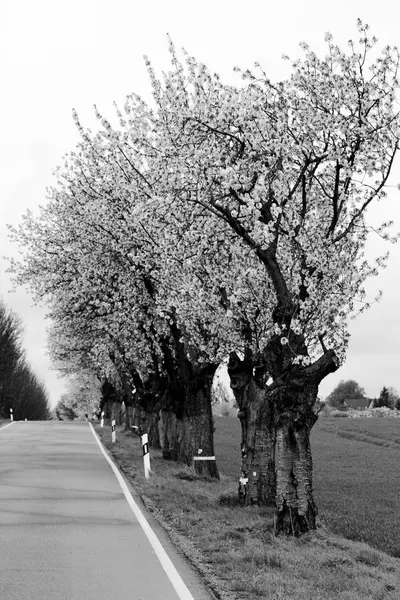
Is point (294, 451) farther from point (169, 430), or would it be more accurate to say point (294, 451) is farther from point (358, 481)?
point (169, 430)

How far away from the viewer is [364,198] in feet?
49.8

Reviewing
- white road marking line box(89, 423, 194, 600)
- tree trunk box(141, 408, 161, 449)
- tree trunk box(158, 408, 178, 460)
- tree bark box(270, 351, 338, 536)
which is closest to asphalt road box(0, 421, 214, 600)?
white road marking line box(89, 423, 194, 600)

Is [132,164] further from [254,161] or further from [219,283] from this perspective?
[254,161]

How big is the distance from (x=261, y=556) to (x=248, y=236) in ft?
16.9

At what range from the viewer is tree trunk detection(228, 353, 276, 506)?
693 inches

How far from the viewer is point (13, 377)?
83.6 meters

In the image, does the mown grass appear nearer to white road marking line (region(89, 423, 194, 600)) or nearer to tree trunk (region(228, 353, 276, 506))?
white road marking line (region(89, 423, 194, 600))

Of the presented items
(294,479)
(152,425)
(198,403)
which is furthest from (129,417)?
(294,479)

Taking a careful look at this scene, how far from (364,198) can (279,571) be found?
759 cm

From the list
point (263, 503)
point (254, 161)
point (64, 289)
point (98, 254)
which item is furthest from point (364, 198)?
point (64, 289)

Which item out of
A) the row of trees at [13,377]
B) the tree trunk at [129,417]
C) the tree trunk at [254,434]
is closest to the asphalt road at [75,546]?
the tree trunk at [254,434]

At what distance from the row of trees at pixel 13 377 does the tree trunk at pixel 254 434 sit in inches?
2018

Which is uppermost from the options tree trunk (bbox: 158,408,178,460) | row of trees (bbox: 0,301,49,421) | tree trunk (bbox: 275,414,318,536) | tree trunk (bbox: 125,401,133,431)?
row of trees (bbox: 0,301,49,421)

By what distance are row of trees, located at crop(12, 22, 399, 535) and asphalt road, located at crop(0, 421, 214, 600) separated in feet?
9.67
